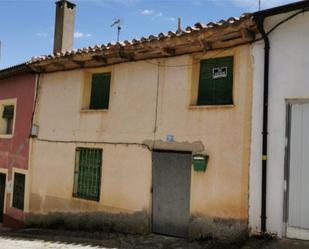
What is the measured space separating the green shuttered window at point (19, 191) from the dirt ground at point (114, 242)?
256cm

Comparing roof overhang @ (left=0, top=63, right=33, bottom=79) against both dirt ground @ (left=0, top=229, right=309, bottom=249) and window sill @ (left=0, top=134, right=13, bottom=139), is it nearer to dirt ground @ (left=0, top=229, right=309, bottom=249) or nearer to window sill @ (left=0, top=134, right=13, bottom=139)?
window sill @ (left=0, top=134, right=13, bottom=139)

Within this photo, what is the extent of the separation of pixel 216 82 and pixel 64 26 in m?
8.39

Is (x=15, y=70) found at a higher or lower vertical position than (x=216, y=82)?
higher

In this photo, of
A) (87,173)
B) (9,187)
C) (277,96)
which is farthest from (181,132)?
(9,187)

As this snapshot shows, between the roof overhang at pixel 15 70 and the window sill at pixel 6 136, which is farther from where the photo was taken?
the window sill at pixel 6 136

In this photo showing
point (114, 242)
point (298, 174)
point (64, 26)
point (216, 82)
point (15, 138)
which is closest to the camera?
point (298, 174)

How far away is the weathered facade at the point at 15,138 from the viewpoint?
1366 centimetres

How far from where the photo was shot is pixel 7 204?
576 inches

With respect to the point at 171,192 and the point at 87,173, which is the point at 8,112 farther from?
the point at 171,192

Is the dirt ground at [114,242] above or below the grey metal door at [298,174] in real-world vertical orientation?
below

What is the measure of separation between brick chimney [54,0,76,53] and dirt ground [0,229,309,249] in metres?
7.15

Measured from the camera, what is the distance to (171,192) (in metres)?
9.44

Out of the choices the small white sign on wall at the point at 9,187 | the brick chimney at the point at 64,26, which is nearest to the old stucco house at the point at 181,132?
the small white sign on wall at the point at 9,187

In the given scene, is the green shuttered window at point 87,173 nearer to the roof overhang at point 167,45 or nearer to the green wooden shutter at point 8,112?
the roof overhang at point 167,45
